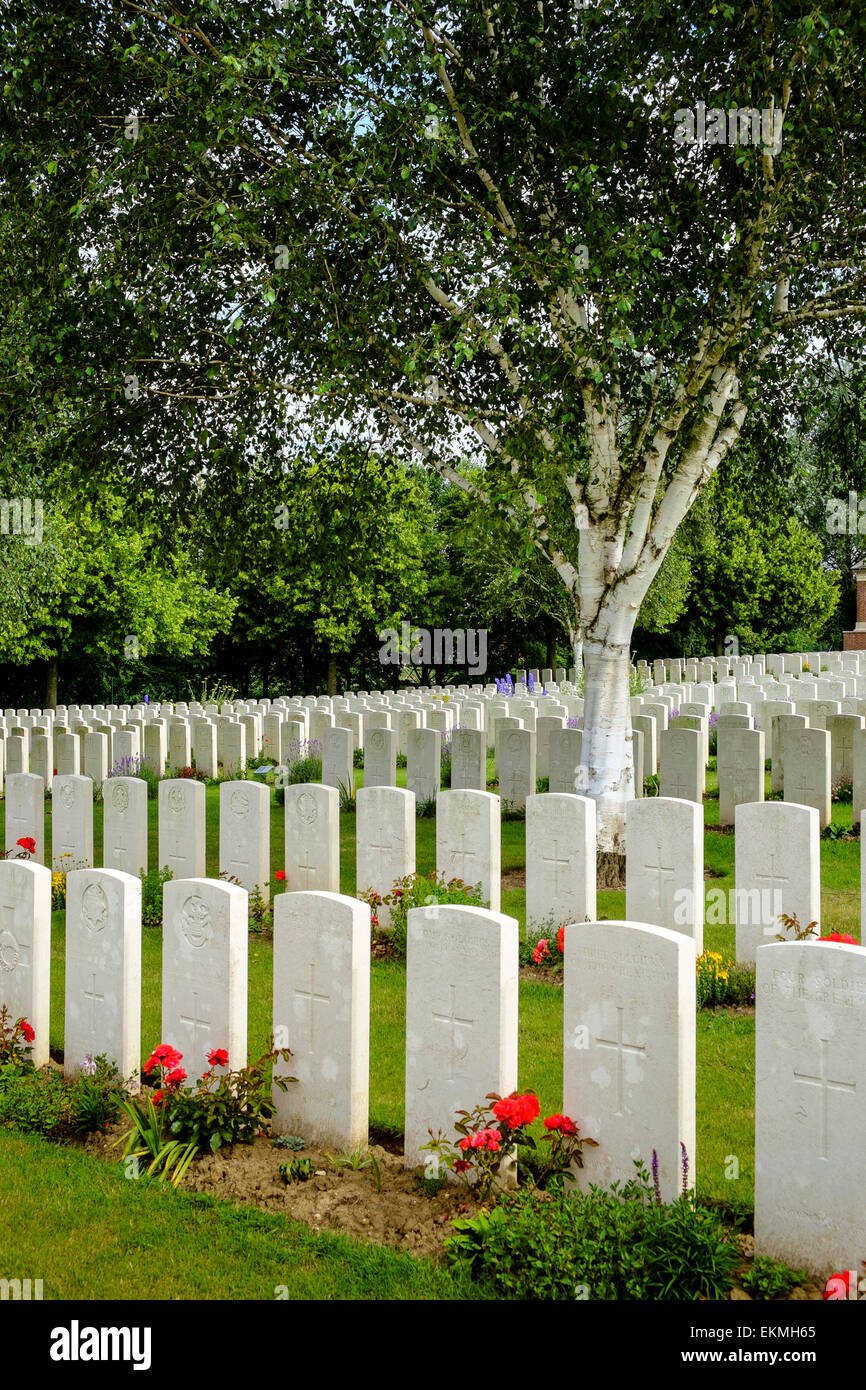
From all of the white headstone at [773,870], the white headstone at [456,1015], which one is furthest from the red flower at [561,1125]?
the white headstone at [773,870]

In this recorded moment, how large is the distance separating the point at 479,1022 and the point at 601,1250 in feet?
3.41

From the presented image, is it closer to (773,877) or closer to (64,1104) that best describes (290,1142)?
(64,1104)

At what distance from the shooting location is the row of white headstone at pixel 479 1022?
12.1ft

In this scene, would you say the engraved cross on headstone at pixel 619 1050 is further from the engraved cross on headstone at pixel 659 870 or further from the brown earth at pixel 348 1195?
the engraved cross on headstone at pixel 659 870

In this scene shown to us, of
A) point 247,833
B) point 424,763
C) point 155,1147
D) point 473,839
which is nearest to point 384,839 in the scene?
point 473,839

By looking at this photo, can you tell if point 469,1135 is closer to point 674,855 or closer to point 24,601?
point 674,855

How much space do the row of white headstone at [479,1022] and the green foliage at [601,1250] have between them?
0.33 m

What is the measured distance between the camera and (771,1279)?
3570mm

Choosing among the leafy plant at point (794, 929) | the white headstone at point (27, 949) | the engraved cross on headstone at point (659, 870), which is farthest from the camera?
the engraved cross on headstone at point (659, 870)

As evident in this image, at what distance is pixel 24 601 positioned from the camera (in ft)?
75.6

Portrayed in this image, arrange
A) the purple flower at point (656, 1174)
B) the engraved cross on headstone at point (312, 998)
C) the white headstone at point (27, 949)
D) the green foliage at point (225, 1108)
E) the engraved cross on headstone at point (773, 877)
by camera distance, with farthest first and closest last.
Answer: the engraved cross on headstone at point (773, 877) → the white headstone at point (27, 949) → the engraved cross on headstone at point (312, 998) → the green foliage at point (225, 1108) → the purple flower at point (656, 1174)

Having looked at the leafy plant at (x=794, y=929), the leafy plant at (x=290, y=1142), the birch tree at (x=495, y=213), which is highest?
the birch tree at (x=495, y=213)

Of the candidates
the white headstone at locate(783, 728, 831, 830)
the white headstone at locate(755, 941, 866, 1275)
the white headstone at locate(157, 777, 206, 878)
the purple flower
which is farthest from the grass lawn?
the white headstone at locate(783, 728, 831, 830)

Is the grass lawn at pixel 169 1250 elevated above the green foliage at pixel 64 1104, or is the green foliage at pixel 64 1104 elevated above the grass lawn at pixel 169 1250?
the green foliage at pixel 64 1104
